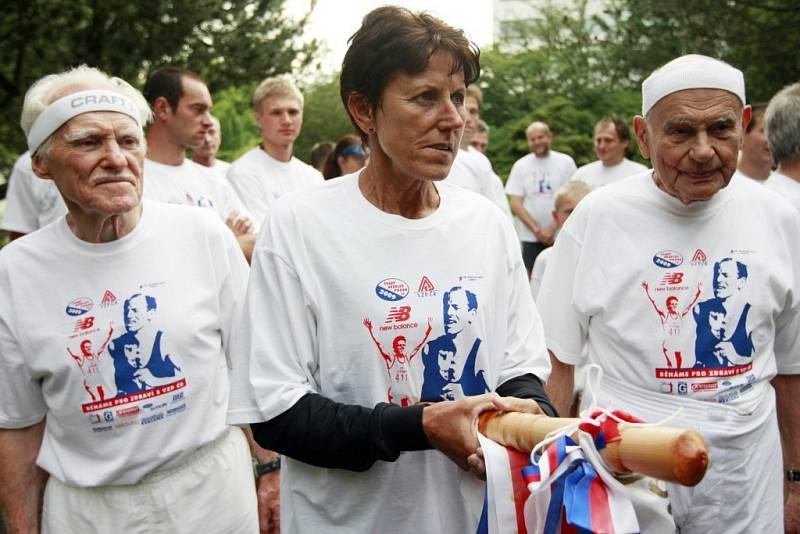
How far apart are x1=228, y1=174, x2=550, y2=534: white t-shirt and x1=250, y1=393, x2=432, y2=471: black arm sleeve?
0.17ft

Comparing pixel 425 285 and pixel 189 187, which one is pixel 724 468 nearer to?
pixel 425 285

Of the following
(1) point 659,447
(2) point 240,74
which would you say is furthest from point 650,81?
(2) point 240,74

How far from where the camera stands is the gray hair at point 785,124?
17.2 ft

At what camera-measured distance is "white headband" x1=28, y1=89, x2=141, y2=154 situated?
11.8 ft

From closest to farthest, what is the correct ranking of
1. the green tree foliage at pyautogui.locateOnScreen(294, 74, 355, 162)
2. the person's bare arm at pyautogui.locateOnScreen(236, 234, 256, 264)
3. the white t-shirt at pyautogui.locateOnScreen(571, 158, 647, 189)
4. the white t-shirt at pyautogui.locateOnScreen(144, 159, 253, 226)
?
the person's bare arm at pyautogui.locateOnScreen(236, 234, 256, 264) < the white t-shirt at pyautogui.locateOnScreen(144, 159, 253, 226) < the white t-shirt at pyautogui.locateOnScreen(571, 158, 647, 189) < the green tree foliage at pyautogui.locateOnScreen(294, 74, 355, 162)

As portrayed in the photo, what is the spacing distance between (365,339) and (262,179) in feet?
16.9

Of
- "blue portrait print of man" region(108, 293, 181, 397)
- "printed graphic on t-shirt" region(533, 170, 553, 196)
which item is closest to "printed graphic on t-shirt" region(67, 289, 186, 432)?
"blue portrait print of man" region(108, 293, 181, 397)

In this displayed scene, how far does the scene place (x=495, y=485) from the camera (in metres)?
2.43

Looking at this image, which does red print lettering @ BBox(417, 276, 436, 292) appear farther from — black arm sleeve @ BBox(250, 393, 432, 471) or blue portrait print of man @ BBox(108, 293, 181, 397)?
blue portrait print of man @ BBox(108, 293, 181, 397)

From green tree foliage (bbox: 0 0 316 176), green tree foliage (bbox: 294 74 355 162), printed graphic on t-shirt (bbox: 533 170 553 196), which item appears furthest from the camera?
green tree foliage (bbox: 294 74 355 162)

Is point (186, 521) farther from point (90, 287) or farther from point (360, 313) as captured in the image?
point (360, 313)

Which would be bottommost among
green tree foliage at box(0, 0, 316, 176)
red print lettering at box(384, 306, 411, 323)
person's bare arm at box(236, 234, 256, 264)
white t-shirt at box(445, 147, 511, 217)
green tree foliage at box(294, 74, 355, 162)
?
red print lettering at box(384, 306, 411, 323)

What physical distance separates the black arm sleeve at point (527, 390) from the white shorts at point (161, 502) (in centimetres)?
120

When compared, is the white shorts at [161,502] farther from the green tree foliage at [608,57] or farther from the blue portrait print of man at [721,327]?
the green tree foliage at [608,57]
